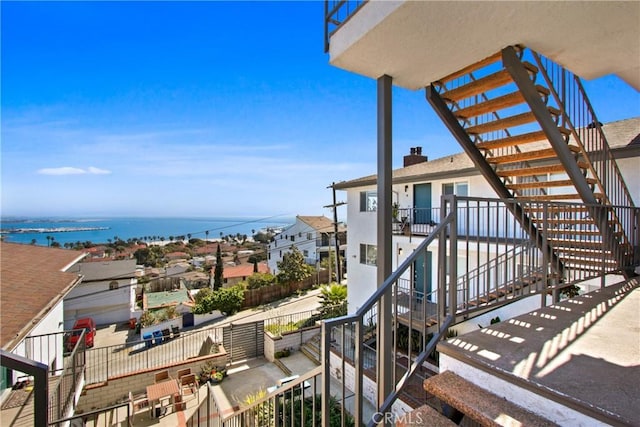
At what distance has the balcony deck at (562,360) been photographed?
4.16 feet

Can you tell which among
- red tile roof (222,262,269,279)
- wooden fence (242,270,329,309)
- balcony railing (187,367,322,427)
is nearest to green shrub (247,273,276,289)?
wooden fence (242,270,329,309)

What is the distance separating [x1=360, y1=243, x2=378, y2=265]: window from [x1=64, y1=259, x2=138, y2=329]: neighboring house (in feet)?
41.9

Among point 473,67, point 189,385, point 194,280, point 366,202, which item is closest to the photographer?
point 473,67

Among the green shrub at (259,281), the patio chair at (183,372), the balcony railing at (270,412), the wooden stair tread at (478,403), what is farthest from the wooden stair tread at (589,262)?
the green shrub at (259,281)

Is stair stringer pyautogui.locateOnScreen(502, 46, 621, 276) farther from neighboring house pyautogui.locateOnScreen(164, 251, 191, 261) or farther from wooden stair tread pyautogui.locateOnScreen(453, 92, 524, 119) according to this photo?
neighboring house pyautogui.locateOnScreen(164, 251, 191, 261)

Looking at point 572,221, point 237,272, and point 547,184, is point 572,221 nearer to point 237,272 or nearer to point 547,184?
point 547,184

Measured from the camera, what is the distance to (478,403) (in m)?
1.42

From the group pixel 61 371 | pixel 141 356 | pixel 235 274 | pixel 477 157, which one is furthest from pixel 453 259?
pixel 235 274

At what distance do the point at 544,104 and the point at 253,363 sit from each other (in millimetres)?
9576

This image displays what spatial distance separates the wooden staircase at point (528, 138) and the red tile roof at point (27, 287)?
16.8 ft

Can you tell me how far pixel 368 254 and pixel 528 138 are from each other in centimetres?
744

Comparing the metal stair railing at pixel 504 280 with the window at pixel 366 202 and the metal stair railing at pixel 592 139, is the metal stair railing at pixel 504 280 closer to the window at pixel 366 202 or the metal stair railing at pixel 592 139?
the metal stair railing at pixel 592 139

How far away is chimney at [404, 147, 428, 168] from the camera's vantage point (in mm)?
11453

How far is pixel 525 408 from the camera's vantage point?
137cm
